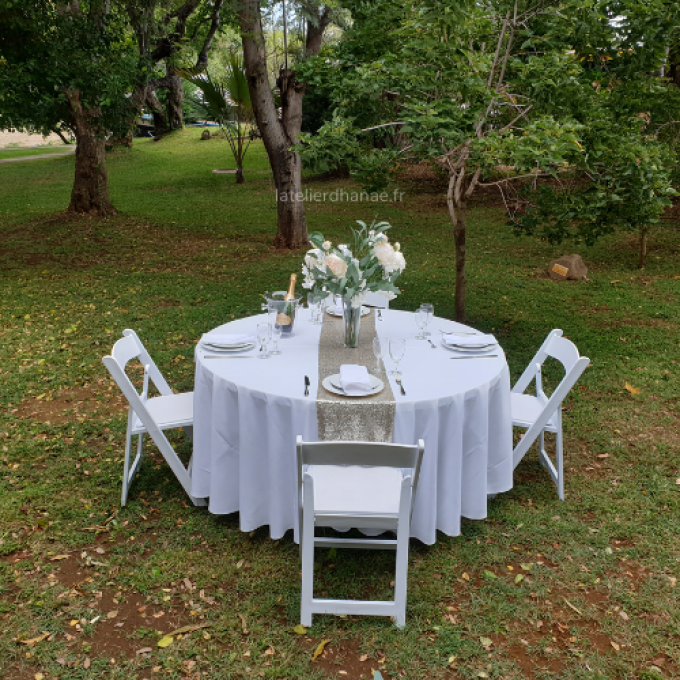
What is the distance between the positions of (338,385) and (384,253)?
32.5 inches

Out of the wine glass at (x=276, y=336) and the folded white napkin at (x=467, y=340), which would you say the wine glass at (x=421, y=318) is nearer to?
the folded white napkin at (x=467, y=340)

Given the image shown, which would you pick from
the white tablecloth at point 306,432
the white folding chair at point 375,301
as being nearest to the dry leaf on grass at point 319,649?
the white tablecloth at point 306,432

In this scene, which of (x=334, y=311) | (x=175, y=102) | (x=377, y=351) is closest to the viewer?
(x=377, y=351)

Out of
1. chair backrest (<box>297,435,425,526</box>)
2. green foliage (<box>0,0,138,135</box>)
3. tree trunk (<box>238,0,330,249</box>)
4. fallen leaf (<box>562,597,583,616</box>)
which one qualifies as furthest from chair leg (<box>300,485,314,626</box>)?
tree trunk (<box>238,0,330,249</box>)

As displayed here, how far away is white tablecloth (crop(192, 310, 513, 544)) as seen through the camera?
335 centimetres

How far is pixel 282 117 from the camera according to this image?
436 inches

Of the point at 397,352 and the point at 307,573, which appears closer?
the point at 307,573

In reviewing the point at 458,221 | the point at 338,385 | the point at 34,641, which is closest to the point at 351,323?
the point at 338,385

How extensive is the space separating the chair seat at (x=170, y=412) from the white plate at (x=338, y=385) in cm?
104

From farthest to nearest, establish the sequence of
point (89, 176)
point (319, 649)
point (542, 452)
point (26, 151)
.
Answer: point (26, 151), point (89, 176), point (542, 452), point (319, 649)

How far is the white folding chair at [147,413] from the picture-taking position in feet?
12.0

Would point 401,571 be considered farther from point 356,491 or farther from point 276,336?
point 276,336

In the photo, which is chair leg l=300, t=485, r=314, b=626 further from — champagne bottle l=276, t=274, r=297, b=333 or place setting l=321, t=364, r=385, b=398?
champagne bottle l=276, t=274, r=297, b=333

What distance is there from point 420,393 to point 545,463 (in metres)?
1.57
